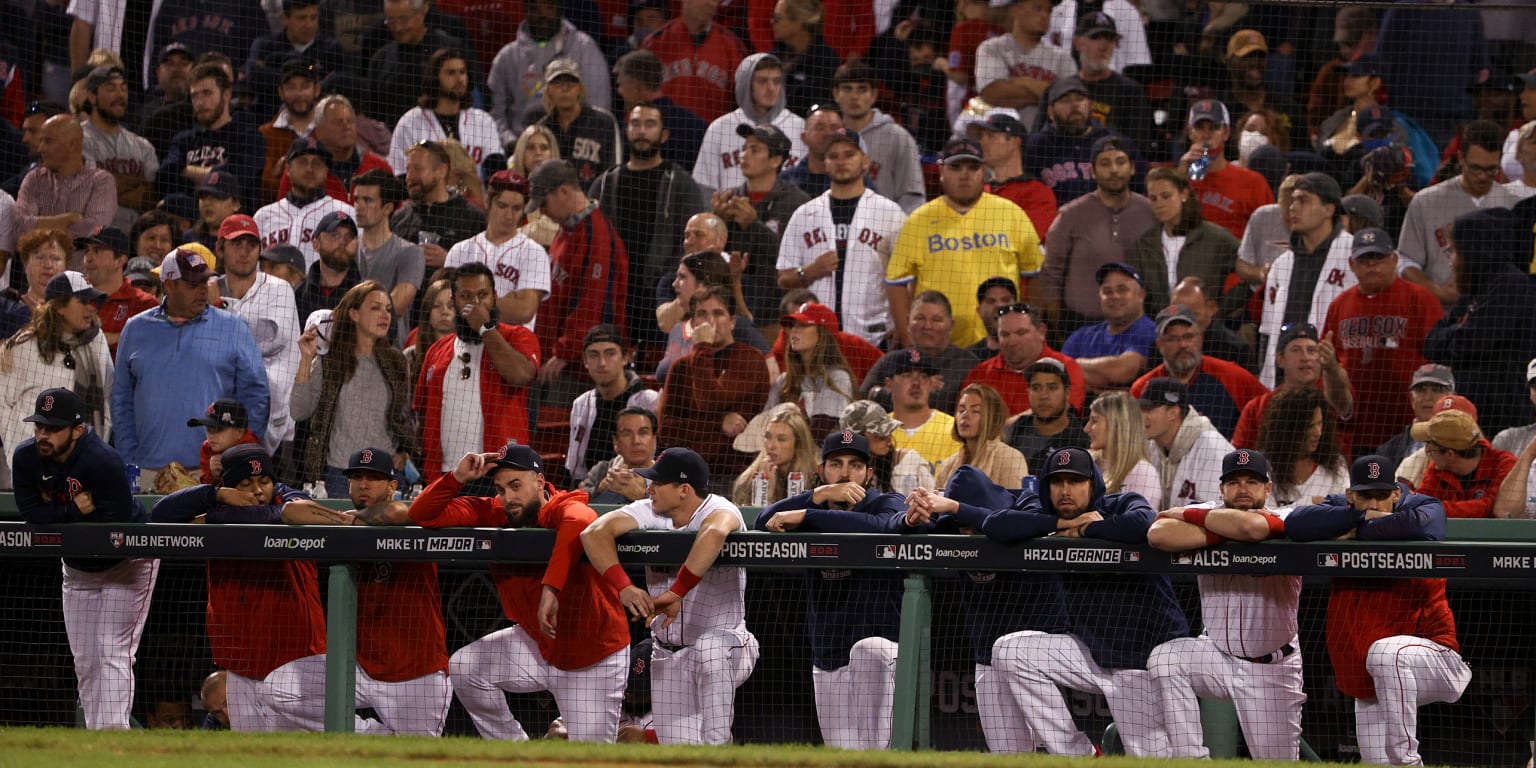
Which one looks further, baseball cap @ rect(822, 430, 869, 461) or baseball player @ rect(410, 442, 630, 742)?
baseball cap @ rect(822, 430, 869, 461)

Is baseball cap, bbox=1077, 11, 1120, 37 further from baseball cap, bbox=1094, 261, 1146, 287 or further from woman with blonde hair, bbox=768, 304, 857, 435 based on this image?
woman with blonde hair, bbox=768, 304, 857, 435

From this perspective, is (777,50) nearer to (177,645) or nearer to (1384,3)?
(1384,3)

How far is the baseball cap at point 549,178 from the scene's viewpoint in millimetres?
12047

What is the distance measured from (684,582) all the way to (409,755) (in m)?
1.37

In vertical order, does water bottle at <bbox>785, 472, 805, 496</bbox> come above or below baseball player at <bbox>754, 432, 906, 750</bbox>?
above

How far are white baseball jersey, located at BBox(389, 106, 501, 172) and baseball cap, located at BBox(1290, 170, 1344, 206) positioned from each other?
550 centimetres

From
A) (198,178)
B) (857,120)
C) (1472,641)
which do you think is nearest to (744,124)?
(857,120)

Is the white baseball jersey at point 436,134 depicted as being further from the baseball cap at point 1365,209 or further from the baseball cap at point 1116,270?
the baseball cap at point 1365,209

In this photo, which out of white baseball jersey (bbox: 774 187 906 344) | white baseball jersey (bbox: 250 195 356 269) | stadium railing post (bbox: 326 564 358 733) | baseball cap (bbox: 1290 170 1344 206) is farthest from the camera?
white baseball jersey (bbox: 250 195 356 269)

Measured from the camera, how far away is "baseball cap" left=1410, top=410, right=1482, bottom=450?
8922 mm

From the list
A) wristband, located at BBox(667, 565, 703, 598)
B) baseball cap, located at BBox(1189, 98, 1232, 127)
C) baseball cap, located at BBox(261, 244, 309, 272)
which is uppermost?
baseball cap, located at BBox(1189, 98, 1232, 127)

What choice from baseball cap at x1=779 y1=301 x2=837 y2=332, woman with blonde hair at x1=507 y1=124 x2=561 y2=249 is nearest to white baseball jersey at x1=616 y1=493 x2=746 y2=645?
baseball cap at x1=779 y1=301 x2=837 y2=332

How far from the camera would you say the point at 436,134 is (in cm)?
1360

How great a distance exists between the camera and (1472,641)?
27.6 feet
